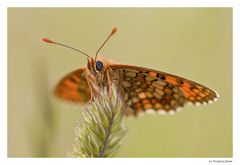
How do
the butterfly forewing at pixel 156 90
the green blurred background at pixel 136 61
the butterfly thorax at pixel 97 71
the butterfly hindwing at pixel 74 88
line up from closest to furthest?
the butterfly thorax at pixel 97 71
the butterfly forewing at pixel 156 90
the butterfly hindwing at pixel 74 88
the green blurred background at pixel 136 61

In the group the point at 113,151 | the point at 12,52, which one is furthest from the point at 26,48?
the point at 113,151

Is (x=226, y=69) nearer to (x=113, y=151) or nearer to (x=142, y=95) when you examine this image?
(x=142, y=95)

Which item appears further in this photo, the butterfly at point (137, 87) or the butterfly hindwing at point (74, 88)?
the butterfly hindwing at point (74, 88)

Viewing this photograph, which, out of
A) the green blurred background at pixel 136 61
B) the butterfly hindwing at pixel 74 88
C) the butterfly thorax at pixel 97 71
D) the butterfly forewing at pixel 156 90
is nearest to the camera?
the butterfly thorax at pixel 97 71

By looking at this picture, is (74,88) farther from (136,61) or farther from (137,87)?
(136,61)

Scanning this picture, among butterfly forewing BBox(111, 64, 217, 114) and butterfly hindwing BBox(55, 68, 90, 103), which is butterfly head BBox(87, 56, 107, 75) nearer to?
butterfly forewing BBox(111, 64, 217, 114)

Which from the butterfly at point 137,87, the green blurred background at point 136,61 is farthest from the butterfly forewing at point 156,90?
the green blurred background at point 136,61

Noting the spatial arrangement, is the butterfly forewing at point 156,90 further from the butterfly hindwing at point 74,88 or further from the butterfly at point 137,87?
the butterfly hindwing at point 74,88

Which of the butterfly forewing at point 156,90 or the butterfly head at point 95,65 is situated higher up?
the butterfly head at point 95,65
